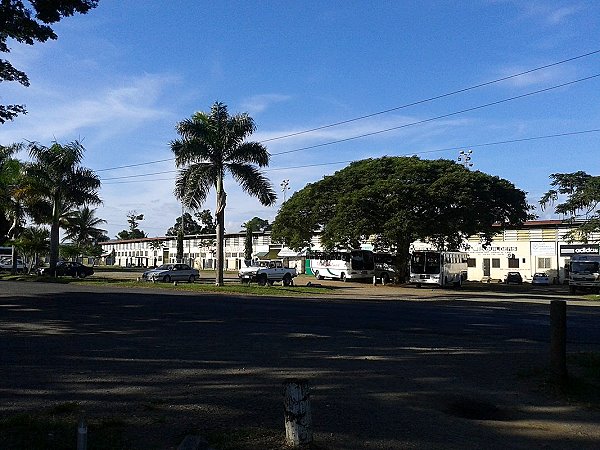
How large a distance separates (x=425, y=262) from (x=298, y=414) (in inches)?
1557

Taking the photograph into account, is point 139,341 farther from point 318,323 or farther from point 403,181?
point 403,181

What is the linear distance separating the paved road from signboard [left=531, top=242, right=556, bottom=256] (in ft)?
Answer: 146

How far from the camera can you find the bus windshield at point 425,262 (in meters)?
43.7

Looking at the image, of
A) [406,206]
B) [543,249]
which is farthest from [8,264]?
[543,249]

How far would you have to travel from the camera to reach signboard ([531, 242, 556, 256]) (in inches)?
2291

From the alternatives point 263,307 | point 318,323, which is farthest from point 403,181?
point 318,323

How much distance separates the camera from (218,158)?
112ft

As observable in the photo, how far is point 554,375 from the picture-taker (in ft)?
28.5

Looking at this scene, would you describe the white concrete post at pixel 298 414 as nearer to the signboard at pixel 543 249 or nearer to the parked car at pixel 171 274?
the parked car at pixel 171 274

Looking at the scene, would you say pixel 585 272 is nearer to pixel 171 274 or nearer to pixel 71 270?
pixel 171 274

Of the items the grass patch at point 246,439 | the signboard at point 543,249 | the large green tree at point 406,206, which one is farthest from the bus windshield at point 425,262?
the grass patch at point 246,439

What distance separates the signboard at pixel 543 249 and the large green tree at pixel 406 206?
52.1ft

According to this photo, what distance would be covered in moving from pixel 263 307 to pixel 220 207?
13010 millimetres

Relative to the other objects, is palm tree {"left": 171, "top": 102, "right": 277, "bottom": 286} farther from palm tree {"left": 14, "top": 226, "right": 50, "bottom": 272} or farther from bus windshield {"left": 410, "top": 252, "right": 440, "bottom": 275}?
palm tree {"left": 14, "top": 226, "right": 50, "bottom": 272}
